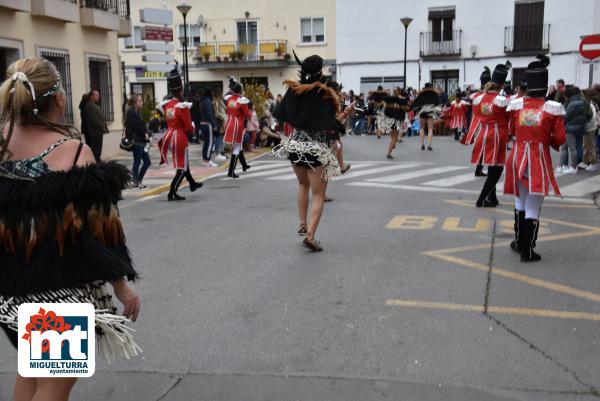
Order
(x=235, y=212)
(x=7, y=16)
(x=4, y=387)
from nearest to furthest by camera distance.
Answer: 1. (x=4, y=387)
2. (x=235, y=212)
3. (x=7, y=16)

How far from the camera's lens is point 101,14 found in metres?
18.6

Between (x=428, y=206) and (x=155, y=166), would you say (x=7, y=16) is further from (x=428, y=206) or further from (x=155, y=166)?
(x=428, y=206)

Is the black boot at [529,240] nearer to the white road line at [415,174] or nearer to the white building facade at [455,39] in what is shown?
the white road line at [415,174]

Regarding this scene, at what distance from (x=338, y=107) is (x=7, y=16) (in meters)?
10.8

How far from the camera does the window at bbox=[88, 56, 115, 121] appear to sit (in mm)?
19703

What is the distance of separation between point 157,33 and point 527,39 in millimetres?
23619

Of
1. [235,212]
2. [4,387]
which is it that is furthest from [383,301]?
[235,212]

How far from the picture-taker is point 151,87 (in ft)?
139

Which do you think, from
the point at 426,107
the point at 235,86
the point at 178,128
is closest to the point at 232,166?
the point at 235,86

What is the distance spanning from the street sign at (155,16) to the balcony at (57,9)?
208 cm

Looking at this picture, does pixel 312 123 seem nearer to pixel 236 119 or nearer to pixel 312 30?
pixel 236 119

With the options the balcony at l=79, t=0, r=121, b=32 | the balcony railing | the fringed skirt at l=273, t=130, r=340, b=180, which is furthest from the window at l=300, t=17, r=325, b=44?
the fringed skirt at l=273, t=130, r=340, b=180

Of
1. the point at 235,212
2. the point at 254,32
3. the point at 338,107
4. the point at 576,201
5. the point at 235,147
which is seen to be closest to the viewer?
the point at 338,107

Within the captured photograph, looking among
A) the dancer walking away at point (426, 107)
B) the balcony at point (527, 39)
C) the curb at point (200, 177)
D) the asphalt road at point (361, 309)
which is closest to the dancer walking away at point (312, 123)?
the asphalt road at point (361, 309)
